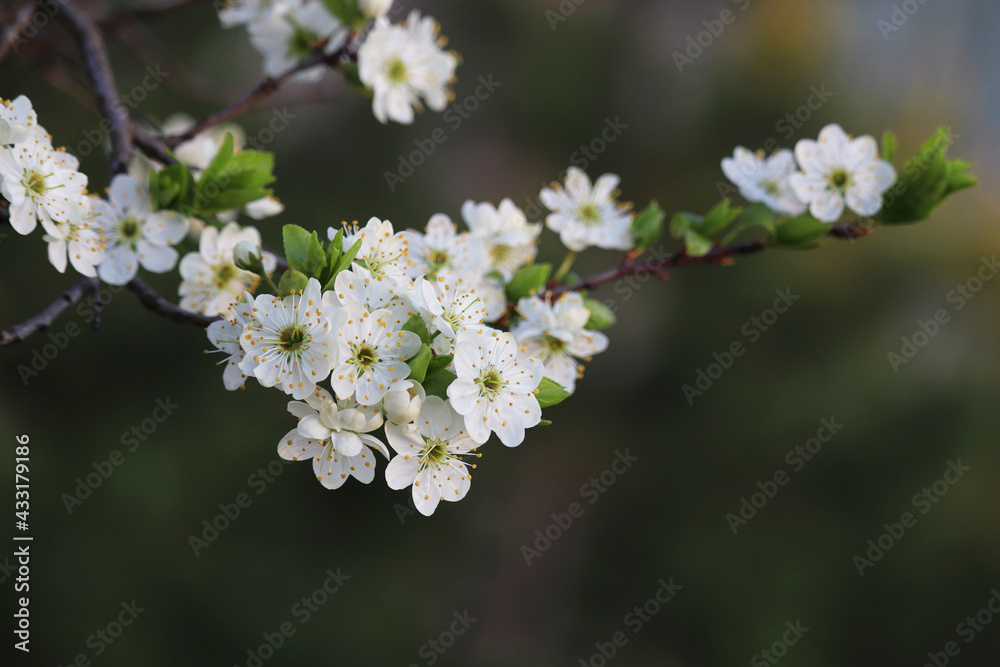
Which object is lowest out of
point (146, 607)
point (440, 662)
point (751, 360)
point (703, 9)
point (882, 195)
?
point (146, 607)

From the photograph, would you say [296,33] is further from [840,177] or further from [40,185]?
[840,177]

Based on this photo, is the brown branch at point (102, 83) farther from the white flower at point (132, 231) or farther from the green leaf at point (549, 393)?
the green leaf at point (549, 393)

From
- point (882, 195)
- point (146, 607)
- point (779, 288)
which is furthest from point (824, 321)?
point (146, 607)

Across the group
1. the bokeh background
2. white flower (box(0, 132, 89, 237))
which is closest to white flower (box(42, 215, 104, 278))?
white flower (box(0, 132, 89, 237))

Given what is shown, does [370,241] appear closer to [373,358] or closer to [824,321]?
[373,358]

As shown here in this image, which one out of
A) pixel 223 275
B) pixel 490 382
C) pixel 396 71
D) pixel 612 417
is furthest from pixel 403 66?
pixel 612 417

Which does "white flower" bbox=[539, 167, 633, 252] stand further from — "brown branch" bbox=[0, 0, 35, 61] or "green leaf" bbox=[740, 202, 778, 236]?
"brown branch" bbox=[0, 0, 35, 61]
